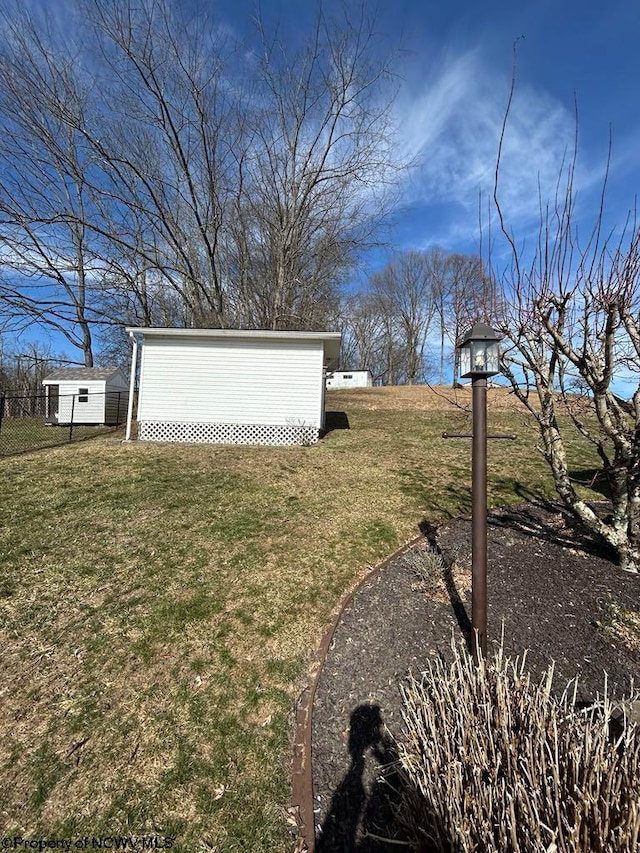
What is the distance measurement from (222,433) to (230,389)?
3.84 feet

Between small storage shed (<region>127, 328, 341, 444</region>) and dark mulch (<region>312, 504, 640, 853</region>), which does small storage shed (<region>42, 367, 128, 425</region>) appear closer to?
small storage shed (<region>127, 328, 341, 444</region>)

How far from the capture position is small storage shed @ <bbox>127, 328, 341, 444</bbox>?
396 inches

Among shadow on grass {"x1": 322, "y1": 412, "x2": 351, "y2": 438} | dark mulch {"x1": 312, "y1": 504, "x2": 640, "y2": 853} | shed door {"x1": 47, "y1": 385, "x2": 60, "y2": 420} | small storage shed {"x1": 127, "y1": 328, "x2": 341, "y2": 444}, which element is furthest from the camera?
shed door {"x1": 47, "y1": 385, "x2": 60, "y2": 420}

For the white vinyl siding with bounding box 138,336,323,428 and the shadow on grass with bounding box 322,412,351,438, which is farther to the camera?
the shadow on grass with bounding box 322,412,351,438

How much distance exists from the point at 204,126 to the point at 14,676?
63.1 ft

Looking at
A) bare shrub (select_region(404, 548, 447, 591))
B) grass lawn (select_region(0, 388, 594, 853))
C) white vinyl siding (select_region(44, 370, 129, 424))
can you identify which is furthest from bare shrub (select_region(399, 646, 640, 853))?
white vinyl siding (select_region(44, 370, 129, 424))

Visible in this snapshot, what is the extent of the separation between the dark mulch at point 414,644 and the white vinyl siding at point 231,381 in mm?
6461

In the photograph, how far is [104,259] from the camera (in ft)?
52.0

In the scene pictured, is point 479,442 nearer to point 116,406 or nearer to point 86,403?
point 86,403

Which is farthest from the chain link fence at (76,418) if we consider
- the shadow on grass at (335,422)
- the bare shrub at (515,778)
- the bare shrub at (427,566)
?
the bare shrub at (515,778)

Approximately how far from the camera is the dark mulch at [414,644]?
6.38 ft

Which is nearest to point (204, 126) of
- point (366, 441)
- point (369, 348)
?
point (366, 441)

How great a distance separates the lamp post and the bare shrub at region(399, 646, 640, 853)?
26.4 inches

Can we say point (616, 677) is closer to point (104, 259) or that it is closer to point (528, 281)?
point (528, 281)
